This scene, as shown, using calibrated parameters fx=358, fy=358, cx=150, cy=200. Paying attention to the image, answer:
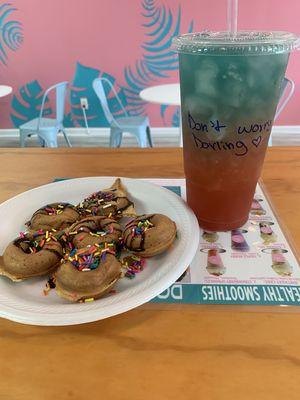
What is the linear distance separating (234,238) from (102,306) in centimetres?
36

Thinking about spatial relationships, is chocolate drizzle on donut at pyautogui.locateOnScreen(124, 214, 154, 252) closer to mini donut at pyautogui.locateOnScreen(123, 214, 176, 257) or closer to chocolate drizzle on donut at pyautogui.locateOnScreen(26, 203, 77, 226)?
mini donut at pyautogui.locateOnScreen(123, 214, 176, 257)

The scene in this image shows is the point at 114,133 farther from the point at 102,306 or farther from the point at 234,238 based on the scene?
the point at 102,306

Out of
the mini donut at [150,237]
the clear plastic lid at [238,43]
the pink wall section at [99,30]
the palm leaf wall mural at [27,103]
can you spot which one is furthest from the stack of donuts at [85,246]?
the palm leaf wall mural at [27,103]

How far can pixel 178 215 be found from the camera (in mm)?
792

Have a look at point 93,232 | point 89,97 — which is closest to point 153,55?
point 89,97

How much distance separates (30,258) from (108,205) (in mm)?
230

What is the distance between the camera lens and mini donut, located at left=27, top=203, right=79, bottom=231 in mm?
788

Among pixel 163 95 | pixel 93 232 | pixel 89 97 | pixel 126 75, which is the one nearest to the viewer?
pixel 93 232

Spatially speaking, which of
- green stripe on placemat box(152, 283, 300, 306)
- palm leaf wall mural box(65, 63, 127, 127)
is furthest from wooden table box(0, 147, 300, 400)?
palm leaf wall mural box(65, 63, 127, 127)

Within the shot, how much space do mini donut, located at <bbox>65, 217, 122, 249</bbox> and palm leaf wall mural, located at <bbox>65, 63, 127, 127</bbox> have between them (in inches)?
131

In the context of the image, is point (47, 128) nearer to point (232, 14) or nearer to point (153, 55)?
point (153, 55)

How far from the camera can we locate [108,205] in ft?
2.73

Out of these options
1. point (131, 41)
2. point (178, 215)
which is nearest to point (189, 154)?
point (178, 215)

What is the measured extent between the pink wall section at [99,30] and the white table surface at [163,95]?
0.67 metres
